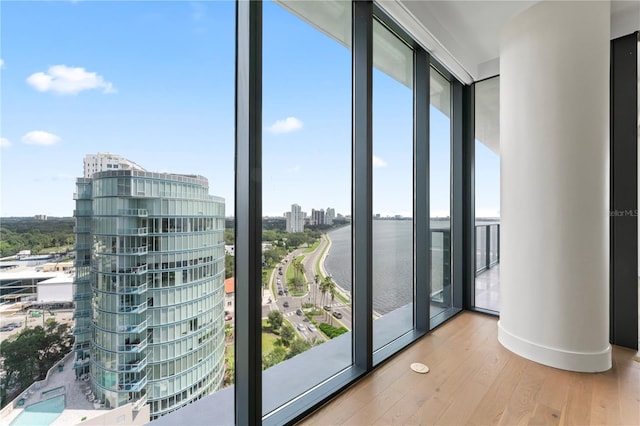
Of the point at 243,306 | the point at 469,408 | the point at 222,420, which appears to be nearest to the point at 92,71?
the point at 243,306

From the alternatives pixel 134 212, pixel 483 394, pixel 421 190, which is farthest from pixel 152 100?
pixel 483 394

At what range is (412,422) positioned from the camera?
1539 mm

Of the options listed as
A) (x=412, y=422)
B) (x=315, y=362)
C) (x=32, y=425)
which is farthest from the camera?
(x=315, y=362)

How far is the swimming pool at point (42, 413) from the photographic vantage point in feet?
3.28

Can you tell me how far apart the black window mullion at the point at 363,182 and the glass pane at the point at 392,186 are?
27cm

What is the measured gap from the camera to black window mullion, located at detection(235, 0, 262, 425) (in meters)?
1.39

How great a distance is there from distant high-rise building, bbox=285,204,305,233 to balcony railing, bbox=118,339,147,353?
0.91m

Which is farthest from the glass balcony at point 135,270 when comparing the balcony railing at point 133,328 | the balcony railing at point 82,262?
the balcony railing at point 133,328

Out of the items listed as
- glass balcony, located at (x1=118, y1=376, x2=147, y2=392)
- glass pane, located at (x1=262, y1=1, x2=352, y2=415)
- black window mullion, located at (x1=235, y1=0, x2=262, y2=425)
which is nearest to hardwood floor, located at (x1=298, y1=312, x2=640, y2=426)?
glass pane, located at (x1=262, y1=1, x2=352, y2=415)

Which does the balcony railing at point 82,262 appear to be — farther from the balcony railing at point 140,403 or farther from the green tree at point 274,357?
the green tree at point 274,357

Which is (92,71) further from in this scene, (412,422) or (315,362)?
(412,422)

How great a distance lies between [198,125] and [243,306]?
0.92 m

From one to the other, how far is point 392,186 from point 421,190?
1.19 ft

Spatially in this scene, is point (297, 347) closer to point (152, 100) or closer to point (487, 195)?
point (152, 100)
